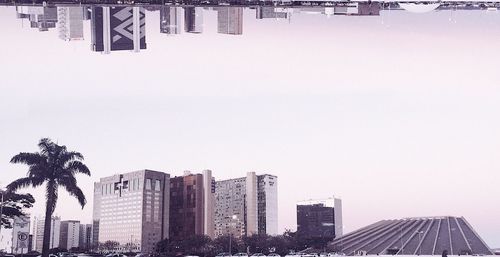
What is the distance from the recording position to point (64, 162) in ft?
119

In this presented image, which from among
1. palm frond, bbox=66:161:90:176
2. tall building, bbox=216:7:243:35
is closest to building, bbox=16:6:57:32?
tall building, bbox=216:7:243:35

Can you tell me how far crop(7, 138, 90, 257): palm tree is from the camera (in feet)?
116

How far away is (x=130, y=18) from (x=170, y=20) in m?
1.73

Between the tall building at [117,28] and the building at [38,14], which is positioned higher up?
the building at [38,14]

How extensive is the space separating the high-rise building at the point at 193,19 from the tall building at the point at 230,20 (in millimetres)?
→ 570

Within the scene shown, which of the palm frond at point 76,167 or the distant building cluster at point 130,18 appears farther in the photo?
the palm frond at point 76,167

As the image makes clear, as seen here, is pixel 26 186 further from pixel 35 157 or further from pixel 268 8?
pixel 268 8

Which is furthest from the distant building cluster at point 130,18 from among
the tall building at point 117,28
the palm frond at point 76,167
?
the palm frond at point 76,167

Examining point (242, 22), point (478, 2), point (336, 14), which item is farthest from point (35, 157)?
point (478, 2)

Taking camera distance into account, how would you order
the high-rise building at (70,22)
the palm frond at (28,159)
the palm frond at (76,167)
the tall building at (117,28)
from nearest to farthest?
the tall building at (117,28) → the high-rise building at (70,22) → the palm frond at (28,159) → the palm frond at (76,167)

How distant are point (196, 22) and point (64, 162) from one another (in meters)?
23.5

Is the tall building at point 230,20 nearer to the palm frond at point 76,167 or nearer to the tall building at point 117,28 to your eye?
the tall building at point 117,28

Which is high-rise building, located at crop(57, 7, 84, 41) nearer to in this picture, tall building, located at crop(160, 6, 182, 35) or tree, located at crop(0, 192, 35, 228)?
tall building, located at crop(160, 6, 182, 35)

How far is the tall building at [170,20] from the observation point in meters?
A: 15.5
